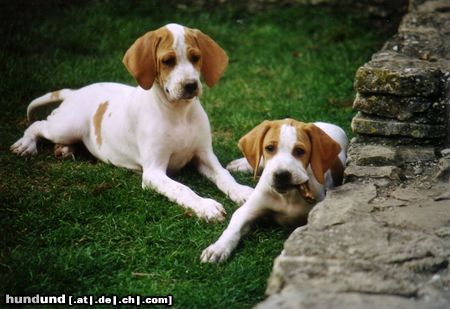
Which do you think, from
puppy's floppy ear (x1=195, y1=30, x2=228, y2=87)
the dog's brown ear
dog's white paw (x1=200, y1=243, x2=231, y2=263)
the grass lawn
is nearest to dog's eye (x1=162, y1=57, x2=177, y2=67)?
the dog's brown ear

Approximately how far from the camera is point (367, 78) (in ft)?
17.3

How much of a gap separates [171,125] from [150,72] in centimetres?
47

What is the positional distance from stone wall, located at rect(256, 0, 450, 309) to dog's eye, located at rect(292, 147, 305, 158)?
29 cm

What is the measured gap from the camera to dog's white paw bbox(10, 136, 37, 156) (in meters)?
6.25

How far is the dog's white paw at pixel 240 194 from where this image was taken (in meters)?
5.31

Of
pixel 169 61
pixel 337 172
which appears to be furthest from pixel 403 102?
pixel 169 61

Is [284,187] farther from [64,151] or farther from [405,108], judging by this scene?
[64,151]

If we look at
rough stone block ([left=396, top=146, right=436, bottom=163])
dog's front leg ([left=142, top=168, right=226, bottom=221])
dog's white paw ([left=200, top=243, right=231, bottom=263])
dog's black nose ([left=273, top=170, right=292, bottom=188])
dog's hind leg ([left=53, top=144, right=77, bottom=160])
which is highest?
dog's black nose ([left=273, top=170, right=292, bottom=188])

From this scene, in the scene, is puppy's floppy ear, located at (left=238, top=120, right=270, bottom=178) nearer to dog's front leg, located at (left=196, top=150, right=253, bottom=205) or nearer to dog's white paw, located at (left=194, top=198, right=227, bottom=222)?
dog's white paw, located at (left=194, top=198, right=227, bottom=222)

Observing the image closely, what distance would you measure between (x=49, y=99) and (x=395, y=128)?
10.4ft

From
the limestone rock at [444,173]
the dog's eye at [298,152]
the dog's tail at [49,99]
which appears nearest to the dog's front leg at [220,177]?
the dog's eye at [298,152]

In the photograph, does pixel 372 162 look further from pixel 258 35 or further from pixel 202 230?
pixel 258 35

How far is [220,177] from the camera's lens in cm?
560

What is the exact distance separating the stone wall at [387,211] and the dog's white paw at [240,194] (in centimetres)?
82
